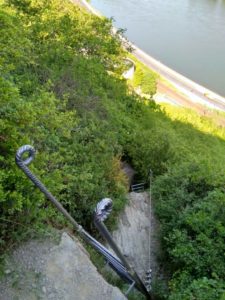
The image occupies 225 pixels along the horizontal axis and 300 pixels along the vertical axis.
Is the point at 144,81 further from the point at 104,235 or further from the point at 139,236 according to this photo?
the point at 104,235

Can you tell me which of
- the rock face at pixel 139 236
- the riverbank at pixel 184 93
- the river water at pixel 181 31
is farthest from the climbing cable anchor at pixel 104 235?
the river water at pixel 181 31

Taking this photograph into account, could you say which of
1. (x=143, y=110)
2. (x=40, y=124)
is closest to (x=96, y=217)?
(x=40, y=124)

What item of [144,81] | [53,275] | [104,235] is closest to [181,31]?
[144,81]

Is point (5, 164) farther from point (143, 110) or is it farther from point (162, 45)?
point (162, 45)

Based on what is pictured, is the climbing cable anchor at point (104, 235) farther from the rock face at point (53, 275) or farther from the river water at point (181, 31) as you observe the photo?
the river water at point (181, 31)

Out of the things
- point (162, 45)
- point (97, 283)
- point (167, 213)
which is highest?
point (97, 283)

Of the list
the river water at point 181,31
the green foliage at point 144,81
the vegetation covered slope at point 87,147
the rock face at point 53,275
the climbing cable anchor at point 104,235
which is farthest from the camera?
the river water at point 181,31

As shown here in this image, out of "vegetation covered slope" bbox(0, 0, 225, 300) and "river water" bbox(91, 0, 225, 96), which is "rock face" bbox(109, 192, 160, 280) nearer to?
"vegetation covered slope" bbox(0, 0, 225, 300)
